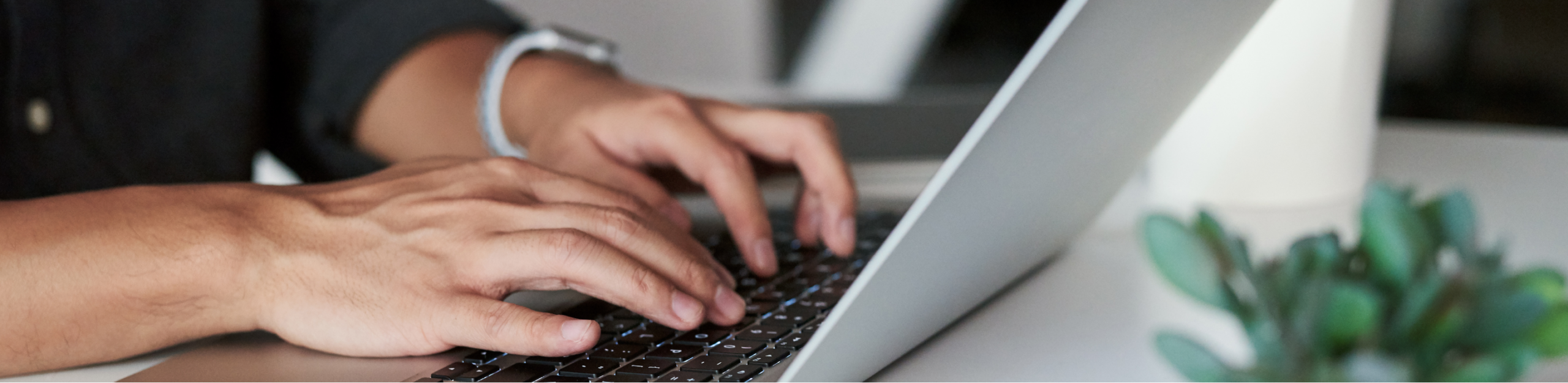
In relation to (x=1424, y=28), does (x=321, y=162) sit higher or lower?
lower

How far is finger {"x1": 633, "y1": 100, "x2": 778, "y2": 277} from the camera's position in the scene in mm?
554

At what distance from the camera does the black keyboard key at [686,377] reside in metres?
0.35

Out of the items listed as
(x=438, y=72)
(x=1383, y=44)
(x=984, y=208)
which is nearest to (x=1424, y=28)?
(x=1383, y=44)

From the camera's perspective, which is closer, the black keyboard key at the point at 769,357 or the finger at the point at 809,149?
the black keyboard key at the point at 769,357

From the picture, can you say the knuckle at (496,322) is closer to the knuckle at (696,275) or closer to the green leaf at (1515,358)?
the knuckle at (696,275)

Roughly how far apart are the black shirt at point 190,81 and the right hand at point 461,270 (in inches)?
16.8

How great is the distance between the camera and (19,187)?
830 mm

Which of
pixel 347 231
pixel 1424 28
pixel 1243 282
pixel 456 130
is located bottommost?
pixel 1243 282

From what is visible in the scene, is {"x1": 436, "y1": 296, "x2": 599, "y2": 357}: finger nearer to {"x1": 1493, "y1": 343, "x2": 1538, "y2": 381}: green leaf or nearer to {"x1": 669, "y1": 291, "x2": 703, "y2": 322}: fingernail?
{"x1": 669, "y1": 291, "x2": 703, "y2": 322}: fingernail


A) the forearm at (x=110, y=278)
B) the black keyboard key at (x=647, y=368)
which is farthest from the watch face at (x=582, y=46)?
the black keyboard key at (x=647, y=368)

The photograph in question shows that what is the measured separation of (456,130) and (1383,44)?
0.68 meters

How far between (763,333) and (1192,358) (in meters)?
0.22

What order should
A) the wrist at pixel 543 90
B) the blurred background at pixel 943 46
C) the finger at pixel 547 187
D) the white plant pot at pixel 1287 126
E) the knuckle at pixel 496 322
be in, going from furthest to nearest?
the blurred background at pixel 943 46 < the wrist at pixel 543 90 < the white plant pot at pixel 1287 126 < the finger at pixel 547 187 < the knuckle at pixel 496 322

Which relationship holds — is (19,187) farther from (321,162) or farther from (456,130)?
(456,130)
